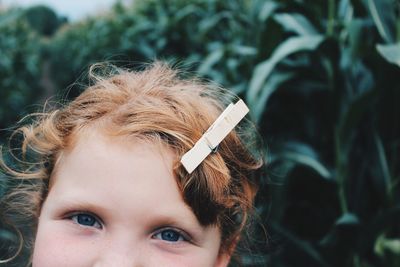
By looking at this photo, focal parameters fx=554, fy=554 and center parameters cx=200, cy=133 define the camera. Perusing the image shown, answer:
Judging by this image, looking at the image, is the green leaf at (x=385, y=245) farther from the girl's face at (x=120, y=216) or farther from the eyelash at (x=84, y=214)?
the eyelash at (x=84, y=214)

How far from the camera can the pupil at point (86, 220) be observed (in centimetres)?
101

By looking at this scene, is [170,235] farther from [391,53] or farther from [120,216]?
[391,53]

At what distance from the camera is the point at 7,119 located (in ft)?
15.6

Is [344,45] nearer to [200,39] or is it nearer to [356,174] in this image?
[356,174]

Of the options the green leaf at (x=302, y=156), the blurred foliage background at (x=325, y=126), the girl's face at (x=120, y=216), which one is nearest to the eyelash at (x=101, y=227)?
the girl's face at (x=120, y=216)

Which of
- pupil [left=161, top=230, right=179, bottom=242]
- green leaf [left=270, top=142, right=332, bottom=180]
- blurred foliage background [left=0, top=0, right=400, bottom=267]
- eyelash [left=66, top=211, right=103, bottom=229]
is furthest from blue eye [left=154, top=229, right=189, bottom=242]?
green leaf [left=270, top=142, right=332, bottom=180]

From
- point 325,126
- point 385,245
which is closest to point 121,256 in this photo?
point 385,245

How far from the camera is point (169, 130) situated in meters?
1.08

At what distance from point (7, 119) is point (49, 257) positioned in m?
4.03

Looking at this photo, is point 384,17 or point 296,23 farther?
point 296,23

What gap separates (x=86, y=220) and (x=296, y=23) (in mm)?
1300

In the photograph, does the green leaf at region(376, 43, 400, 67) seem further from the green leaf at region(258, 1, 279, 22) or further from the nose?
the nose

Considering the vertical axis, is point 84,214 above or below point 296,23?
below

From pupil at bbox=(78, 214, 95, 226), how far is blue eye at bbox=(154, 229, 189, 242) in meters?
0.12
